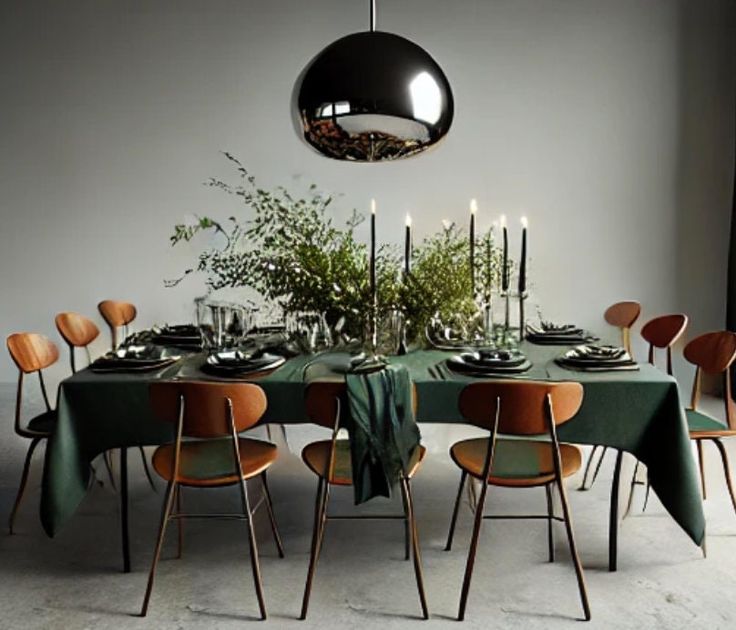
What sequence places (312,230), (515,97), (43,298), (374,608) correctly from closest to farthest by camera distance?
(374,608), (312,230), (515,97), (43,298)

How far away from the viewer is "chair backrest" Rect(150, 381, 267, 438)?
2658 millimetres

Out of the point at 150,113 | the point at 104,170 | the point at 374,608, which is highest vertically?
the point at 150,113

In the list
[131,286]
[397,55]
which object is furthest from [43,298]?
[397,55]

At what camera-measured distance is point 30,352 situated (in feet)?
11.3

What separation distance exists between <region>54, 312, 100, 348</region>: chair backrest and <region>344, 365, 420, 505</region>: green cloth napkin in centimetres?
185

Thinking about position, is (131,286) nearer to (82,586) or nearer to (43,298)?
(43,298)

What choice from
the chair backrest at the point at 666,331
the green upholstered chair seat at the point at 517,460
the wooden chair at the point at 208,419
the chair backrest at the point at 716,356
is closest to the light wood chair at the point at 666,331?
the chair backrest at the point at 666,331

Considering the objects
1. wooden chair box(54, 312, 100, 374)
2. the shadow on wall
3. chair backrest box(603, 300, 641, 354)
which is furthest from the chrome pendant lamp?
the shadow on wall

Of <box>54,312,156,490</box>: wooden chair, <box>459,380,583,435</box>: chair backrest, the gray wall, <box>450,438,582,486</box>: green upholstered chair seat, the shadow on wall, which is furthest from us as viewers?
the gray wall

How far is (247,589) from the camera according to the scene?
287 centimetres

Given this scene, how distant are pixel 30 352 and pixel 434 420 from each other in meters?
1.67

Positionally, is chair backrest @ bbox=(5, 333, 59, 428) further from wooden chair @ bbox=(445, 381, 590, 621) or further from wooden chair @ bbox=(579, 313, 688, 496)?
wooden chair @ bbox=(579, 313, 688, 496)

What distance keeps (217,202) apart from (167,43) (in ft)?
3.55

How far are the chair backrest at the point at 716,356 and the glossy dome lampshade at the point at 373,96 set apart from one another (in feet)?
5.13
